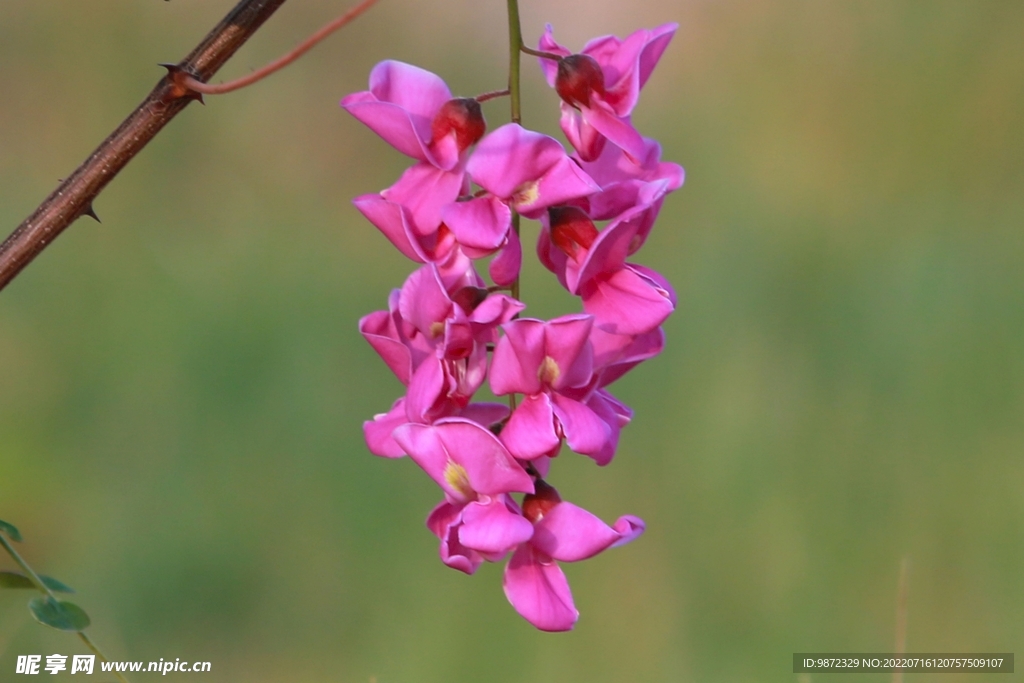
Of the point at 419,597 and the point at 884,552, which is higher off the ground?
the point at 884,552

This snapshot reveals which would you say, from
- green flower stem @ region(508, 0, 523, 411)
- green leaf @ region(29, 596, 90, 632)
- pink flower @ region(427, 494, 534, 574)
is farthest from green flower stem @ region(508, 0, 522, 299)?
green leaf @ region(29, 596, 90, 632)

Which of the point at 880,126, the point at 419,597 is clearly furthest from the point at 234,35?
the point at 880,126

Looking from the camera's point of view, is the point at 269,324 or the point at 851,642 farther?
the point at 269,324

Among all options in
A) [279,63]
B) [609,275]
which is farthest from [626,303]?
[279,63]

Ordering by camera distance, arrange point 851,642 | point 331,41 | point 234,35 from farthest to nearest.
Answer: point 331,41, point 851,642, point 234,35

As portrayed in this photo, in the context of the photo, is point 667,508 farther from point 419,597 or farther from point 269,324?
point 269,324

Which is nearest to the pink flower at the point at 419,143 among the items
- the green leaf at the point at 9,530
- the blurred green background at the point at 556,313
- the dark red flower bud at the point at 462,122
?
the dark red flower bud at the point at 462,122
